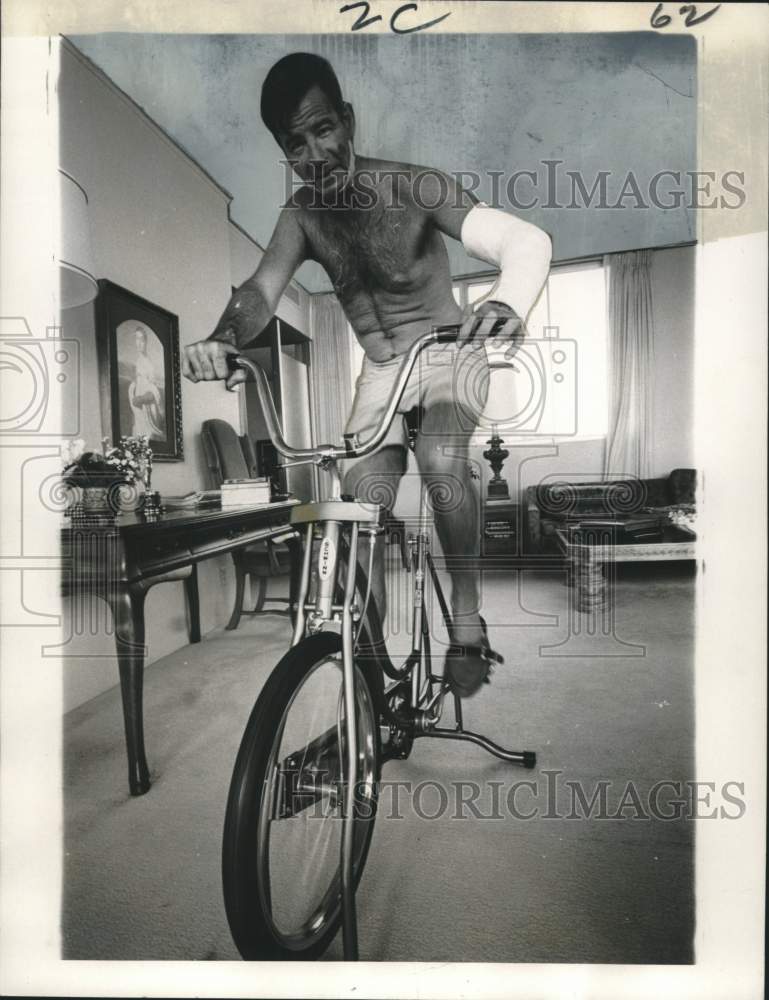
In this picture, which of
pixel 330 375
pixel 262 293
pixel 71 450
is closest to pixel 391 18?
pixel 262 293

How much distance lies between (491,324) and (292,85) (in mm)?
664

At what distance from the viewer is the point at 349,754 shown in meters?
0.88

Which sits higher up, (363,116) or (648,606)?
(363,116)

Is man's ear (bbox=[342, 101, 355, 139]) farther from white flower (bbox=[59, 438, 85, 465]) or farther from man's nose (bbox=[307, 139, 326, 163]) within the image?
white flower (bbox=[59, 438, 85, 465])

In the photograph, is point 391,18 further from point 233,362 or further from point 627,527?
point 627,527

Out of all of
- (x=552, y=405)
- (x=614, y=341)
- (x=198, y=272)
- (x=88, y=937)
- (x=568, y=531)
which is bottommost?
(x=88, y=937)

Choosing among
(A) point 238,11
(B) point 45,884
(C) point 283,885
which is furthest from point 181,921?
(A) point 238,11

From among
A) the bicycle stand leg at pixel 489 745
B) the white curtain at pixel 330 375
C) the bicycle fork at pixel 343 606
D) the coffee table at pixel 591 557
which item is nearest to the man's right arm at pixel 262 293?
the white curtain at pixel 330 375

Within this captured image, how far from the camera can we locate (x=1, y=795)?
1.12 metres

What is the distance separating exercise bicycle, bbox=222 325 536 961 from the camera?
2.67ft

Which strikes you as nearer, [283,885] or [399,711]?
[283,885]

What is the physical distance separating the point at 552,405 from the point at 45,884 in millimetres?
1403

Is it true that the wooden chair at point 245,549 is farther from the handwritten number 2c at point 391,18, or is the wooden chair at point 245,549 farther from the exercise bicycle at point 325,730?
the handwritten number 2c at point 391,18

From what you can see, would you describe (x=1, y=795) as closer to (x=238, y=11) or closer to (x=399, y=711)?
(x=399, y=711)
